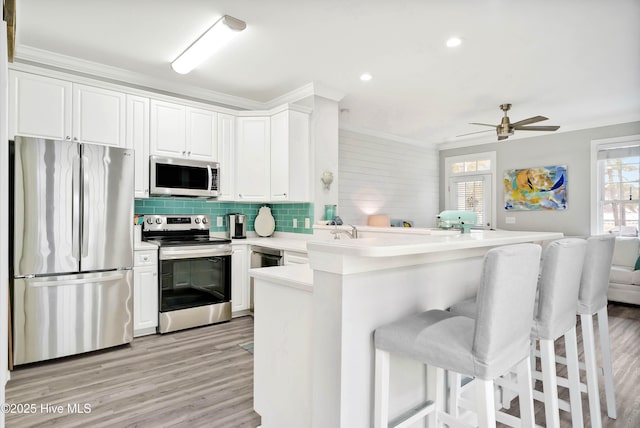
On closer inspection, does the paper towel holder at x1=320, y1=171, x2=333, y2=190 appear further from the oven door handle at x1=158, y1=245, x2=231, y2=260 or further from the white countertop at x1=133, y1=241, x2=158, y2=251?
the white countertop at x1=133, y1=241, x2=158, y2=251

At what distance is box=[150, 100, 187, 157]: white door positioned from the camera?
3.70m

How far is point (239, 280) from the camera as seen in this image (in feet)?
13.3

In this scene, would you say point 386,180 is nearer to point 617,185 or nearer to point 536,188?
point 536,188

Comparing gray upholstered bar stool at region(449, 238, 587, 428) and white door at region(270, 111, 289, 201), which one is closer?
gray upholstered bar stool at region(449, 238, 587, 428)

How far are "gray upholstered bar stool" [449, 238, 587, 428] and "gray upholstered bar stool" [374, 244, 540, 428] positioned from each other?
0.20 metres

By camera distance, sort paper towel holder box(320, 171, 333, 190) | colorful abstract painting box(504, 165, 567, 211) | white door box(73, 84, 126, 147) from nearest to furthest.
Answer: white door box(73, 84, 126, 147) < paper towel holder box(320, 171, 333, 190) < colorful abstract painting box(504, 165, 567, 211)

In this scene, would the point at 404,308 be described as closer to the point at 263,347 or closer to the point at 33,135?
the point at 263,347

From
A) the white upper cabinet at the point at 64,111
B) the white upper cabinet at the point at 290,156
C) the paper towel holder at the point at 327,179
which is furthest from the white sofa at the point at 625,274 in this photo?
the white upper cabinet at the point at 64,111

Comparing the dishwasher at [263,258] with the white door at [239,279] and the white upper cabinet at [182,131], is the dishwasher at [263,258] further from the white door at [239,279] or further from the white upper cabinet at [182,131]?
the white upper cabinet at [182,131]

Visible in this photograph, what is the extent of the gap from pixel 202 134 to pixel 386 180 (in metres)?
3.64

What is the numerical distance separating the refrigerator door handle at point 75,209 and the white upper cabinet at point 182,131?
0.83m

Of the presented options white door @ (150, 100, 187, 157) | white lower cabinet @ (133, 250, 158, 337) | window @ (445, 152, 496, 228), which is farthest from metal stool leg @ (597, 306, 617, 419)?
window @ (445, 152, 496, 228)

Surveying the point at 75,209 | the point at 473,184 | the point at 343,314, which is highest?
the point at 473,184

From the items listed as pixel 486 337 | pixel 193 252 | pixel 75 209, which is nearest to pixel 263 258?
pixel 193 252
